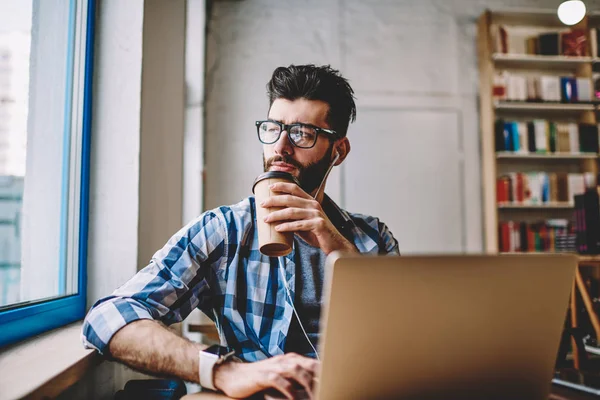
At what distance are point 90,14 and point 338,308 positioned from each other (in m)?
1.44

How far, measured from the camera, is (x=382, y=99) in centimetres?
415

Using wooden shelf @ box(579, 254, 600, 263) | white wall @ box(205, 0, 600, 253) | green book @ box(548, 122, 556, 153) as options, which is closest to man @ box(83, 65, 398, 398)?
white wall @ box(205, 0, 600, 253)

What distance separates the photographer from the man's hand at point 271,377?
704 millimetres

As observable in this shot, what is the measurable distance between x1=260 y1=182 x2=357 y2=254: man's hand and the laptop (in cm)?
39

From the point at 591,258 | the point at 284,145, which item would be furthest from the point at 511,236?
the point at 284,145

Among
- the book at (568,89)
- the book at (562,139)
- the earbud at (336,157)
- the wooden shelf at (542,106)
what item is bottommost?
the earbud at (336,157)

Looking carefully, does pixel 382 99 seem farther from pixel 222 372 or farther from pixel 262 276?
pixel 222 372

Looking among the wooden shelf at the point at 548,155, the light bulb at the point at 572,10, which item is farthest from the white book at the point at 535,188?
the light bulb at the point at 572,10

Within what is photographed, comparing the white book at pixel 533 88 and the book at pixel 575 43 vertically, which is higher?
the book at pixel 575 43

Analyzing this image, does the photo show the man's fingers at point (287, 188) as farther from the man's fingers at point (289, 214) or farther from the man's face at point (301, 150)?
the man's face at point (301, 150)

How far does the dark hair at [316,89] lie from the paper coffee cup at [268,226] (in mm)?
524

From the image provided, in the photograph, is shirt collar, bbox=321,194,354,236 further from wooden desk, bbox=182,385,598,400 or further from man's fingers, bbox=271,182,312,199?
wooden desk, bbox=182,385,598,400

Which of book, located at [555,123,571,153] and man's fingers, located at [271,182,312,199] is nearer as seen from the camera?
man's fingers, located at [271,182,312,199]

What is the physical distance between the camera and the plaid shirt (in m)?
1.13
